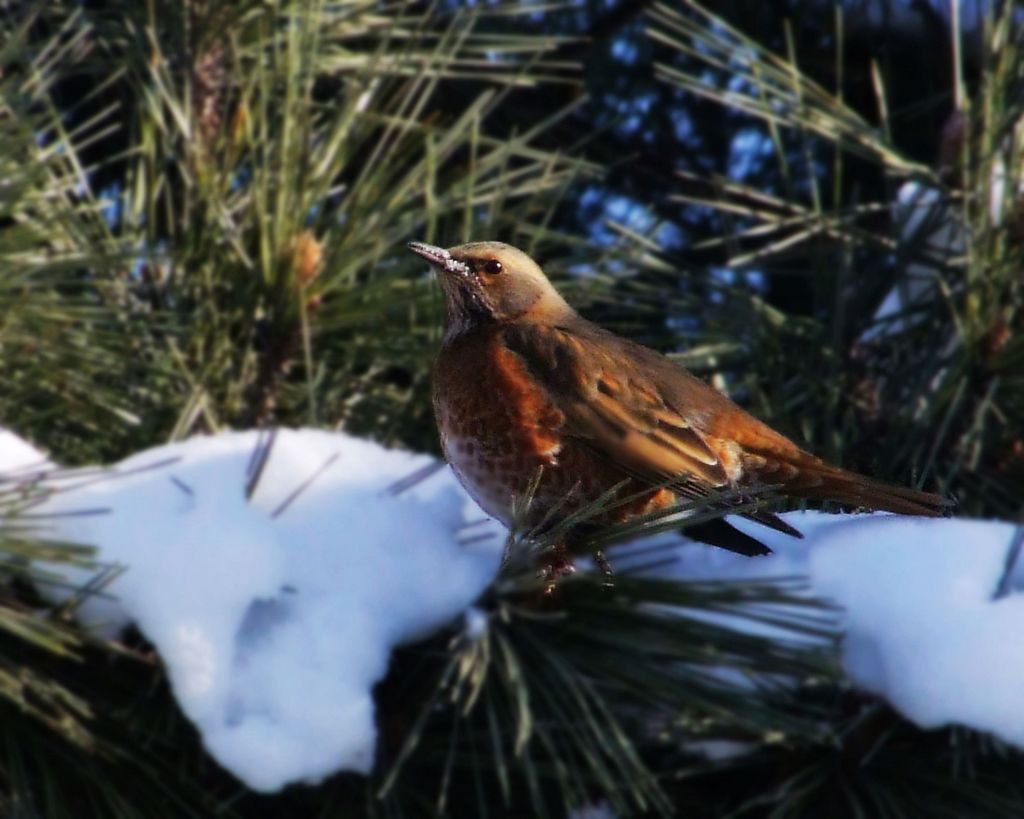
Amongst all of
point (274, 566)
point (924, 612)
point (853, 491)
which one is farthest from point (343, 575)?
point (853, 491)

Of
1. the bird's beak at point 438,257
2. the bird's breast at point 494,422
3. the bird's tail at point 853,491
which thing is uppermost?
the bird's beak at point 438,257

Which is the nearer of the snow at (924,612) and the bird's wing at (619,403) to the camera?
the bird's wing at (619,403)

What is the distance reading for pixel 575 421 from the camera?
3.19 feet

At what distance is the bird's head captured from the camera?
111 centimetres

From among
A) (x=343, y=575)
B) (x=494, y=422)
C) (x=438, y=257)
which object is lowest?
(x=343, y=575)

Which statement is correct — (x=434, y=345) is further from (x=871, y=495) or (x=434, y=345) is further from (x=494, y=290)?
(x=871, y=495)

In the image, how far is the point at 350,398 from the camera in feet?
7.43

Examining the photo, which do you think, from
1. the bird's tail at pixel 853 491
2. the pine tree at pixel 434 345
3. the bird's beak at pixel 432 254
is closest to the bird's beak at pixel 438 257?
Result: the bird's beak at pixel 432 254

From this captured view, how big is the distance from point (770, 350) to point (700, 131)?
1.25m

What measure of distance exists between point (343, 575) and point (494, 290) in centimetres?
71

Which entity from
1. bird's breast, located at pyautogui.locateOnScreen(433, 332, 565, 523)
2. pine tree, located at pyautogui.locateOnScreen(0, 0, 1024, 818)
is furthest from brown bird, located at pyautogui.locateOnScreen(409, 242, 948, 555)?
pine tree, located at pyautogui.locateOnScreen(0, 0, 1024, 818)

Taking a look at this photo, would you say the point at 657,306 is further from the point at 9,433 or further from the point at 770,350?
the point at 9,433

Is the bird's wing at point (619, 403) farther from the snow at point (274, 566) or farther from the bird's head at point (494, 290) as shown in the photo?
the snow at point (274, 566)

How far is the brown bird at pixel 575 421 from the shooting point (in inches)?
35.9
